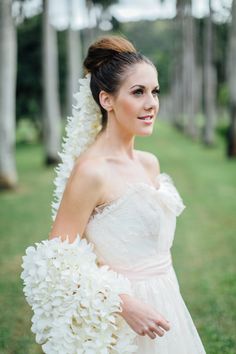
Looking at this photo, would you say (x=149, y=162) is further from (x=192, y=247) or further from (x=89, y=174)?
(x=192, y=247)

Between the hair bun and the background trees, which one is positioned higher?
the hair bun

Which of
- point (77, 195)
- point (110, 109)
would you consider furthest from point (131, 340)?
point (110, 109)

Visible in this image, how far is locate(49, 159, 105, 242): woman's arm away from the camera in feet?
7.04

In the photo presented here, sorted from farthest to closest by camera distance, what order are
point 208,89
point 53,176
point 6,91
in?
point 208,89
point 53,176
point 6,91

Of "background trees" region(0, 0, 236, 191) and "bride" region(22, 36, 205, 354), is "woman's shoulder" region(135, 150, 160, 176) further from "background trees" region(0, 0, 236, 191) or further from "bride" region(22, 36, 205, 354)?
"background trees" region(0, 0, 236, 191)

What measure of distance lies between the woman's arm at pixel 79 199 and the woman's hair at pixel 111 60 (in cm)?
37

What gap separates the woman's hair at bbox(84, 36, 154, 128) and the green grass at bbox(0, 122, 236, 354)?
3001 mm

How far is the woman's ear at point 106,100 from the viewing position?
2301 millimetres

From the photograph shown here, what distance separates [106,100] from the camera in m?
2.31

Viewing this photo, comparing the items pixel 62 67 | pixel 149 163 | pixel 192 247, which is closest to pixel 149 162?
pixel 149 163

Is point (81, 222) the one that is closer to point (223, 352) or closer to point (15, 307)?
point (223, 352)

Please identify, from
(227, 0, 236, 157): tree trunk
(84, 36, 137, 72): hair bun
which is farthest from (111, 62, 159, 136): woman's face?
(227, 0, 236, 157): tree trunk

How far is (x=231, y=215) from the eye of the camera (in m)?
10.5

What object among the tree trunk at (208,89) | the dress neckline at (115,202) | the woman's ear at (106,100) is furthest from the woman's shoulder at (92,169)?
the tree trunk at (208,89)
